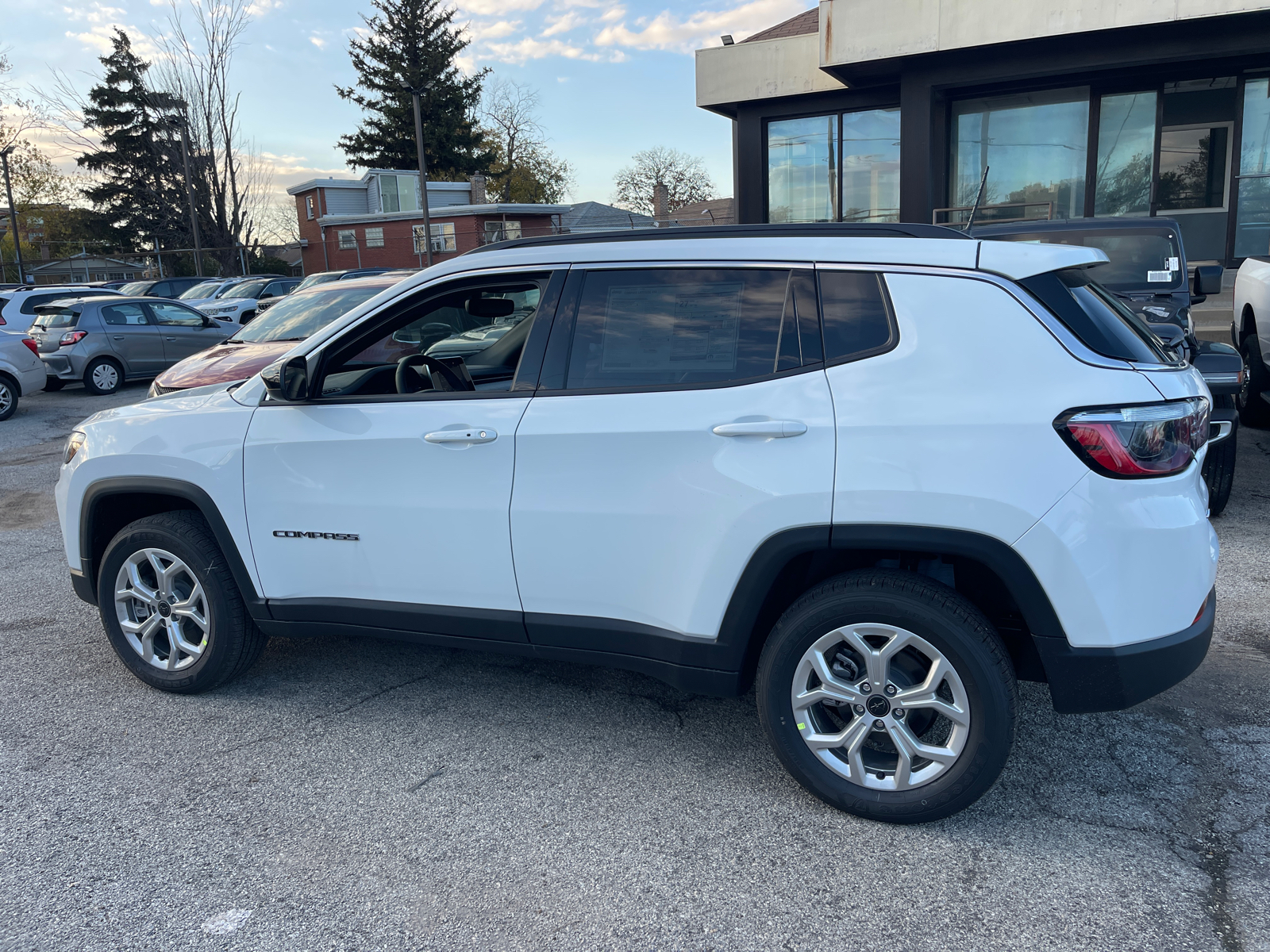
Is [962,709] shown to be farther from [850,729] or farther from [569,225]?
[569,225]

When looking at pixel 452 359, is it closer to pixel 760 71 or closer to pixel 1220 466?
pixel 1220 466

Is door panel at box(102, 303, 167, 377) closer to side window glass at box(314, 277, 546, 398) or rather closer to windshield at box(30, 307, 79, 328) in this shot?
windshield at box(30, 307, 79, 328)

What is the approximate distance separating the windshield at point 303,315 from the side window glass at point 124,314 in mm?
7455

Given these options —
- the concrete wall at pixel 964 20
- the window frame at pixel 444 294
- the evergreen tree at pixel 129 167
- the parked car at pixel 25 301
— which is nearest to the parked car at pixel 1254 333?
the window frame at pixel 444 294

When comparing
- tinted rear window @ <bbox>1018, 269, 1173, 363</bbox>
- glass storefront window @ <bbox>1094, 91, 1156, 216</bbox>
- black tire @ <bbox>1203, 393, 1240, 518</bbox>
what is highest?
glass storefront window @ <bbox>1094, 91, 1156, 216</bbox>

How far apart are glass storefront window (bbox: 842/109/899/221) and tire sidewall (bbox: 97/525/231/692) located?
1683 cm

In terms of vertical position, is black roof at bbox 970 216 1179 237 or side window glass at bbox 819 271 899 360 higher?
black roof at bbox 970 216 1179 237

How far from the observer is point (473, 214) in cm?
4172

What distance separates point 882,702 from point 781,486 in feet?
2.43

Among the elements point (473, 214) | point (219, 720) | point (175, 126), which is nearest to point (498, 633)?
point (219, 720)

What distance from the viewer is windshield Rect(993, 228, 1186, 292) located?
23.6ft

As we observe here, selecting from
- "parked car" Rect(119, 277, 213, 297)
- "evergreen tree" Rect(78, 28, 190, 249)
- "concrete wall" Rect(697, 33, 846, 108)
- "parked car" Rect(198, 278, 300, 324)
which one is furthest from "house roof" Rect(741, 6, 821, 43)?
"evergreen tree" Rect(78, 28, 190, 249)

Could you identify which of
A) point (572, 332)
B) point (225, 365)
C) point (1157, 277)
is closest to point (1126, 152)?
point (1157, 277)

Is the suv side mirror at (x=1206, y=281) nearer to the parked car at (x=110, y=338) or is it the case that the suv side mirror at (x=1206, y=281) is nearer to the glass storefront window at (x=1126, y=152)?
the glass storefront window at (x=1126, y=152)
